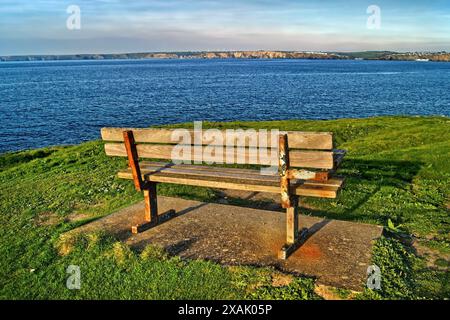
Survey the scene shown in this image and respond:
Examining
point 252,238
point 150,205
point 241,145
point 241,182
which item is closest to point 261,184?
point 241,182

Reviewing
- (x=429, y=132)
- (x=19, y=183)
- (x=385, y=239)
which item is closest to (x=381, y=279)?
(x=385, y=239)

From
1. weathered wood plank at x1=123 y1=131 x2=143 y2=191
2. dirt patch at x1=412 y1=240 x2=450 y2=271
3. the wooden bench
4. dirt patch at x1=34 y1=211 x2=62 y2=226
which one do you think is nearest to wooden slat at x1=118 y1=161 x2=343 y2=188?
the wooden bench

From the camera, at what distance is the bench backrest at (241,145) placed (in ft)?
17.9

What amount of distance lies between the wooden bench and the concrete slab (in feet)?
0.86

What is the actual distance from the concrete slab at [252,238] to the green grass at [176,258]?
28 centimetres

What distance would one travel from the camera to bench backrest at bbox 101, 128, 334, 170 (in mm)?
5457

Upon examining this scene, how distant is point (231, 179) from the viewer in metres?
6.22

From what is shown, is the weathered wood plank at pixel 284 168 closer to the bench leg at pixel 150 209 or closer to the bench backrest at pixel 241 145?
the bench backrest at pixel 241 145

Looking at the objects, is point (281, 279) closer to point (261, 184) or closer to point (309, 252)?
point (309, 252)

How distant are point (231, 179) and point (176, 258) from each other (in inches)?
54.9

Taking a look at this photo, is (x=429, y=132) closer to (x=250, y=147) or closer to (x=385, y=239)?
(x=385, y=239)

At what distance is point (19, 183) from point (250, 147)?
29.0ft
